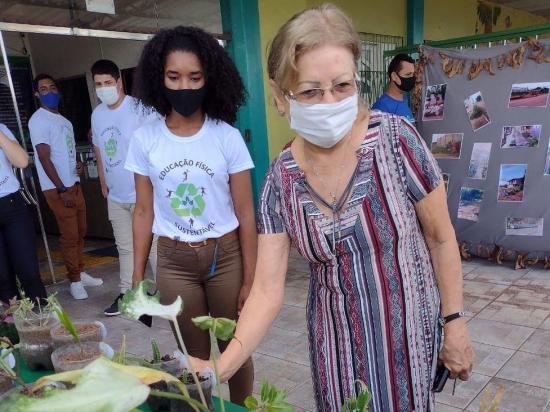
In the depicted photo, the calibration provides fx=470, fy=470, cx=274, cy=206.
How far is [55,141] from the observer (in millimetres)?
3881

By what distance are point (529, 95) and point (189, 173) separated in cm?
325

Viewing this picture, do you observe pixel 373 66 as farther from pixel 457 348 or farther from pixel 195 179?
pixel 457 348

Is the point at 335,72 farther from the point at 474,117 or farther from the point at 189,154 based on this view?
the point at 474,117

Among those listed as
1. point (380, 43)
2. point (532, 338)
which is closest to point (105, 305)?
point (532, 338)

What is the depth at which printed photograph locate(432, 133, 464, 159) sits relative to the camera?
13.9 feet

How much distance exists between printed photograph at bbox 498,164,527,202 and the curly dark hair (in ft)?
9.65

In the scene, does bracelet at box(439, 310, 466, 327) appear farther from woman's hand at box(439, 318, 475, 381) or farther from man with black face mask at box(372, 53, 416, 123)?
man with black face mask at box(372, 53, 416, 123)

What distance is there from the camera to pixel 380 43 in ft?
20.6

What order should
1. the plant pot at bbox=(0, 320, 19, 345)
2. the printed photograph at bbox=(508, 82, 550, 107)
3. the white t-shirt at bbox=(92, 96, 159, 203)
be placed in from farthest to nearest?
1. the printed photograph at bbox=(508, 82, 550, 107)
2. the white t-shirt at bbox=(92, 96, 159, 203)
3. the plant pot at bbox=(0, 320, 19, 345)

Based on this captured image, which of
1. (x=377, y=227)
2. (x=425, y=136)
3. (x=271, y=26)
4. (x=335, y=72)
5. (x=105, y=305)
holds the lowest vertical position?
(x=105, y=305)

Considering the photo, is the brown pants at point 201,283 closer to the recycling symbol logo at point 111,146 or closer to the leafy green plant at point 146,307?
the leafy green plant at point 146,307

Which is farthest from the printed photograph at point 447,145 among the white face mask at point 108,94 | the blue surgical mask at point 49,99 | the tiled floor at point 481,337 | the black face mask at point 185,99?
the blue surgical mask at point 49,99

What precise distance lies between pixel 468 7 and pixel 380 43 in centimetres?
321

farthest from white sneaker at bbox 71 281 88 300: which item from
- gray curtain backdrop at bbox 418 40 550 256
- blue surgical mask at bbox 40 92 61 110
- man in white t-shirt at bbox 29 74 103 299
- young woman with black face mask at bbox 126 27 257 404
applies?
gray curtain backdrop at bbox 418 40 550 256
